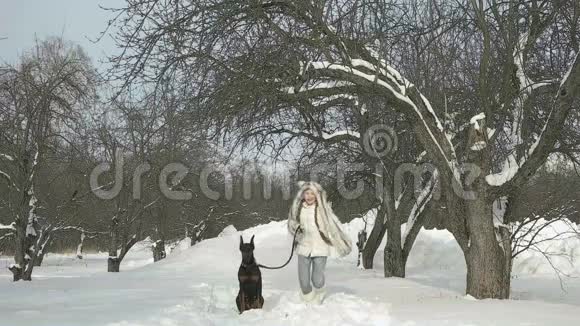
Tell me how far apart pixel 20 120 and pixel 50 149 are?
3.62 feet

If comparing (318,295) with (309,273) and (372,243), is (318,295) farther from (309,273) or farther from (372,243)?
(372,243)

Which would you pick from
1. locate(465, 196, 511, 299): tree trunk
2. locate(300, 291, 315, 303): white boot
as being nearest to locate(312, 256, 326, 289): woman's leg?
locate(300, 291, 315, 303): white boot

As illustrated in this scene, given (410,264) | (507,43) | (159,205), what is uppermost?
(507,43)

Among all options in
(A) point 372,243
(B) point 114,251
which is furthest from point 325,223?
(B) point 114,251

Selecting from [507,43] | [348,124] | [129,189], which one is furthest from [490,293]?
[129,189]

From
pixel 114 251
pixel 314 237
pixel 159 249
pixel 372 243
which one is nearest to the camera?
pixel 314 237

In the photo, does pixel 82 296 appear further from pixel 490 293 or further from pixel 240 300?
pixel 490 293

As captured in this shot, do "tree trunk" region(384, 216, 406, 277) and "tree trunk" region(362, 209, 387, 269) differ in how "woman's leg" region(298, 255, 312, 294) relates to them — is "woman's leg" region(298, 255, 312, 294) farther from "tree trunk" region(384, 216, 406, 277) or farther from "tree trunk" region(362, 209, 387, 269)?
"tree trunk" region(362, 209, 387, 269)

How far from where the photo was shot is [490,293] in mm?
7750

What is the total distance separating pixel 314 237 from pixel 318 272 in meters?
0.46

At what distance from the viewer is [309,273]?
293 inches

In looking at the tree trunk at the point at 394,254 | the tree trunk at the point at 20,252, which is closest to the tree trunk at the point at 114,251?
the tree trunk at the point at 20,252

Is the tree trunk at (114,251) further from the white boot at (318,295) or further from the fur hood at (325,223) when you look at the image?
the white boot at (318,295)

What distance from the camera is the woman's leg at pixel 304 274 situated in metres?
7.36
